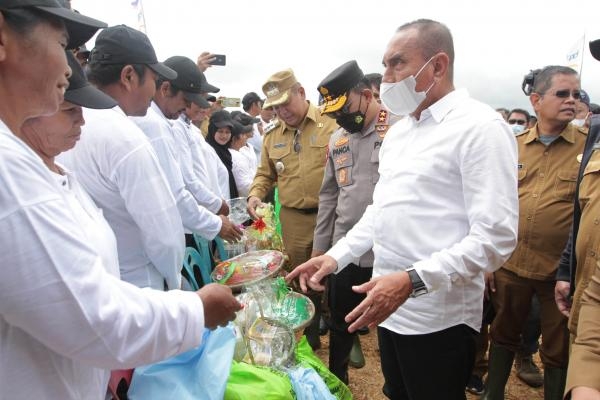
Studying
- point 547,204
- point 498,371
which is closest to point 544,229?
point 547,204

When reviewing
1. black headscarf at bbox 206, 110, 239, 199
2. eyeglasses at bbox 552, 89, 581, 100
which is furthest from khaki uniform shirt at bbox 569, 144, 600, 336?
black headscarf at bbox 206, 110, 239, 199

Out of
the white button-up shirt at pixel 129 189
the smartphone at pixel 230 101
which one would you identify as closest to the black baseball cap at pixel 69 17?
the white button-up shirt at pixel 129 189

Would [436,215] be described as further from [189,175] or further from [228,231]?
[189,175]

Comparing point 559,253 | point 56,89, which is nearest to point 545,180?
point 559,253

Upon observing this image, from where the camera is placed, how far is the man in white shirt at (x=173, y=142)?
2875 millimetres

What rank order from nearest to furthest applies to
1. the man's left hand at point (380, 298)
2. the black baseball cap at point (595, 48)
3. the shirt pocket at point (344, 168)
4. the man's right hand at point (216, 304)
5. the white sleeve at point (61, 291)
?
the white sleeve at point (61, 291) → the man's right hand at point (216, 304) → the man's left hand at point (380, 298) → the black baseball cap at point (595, 48) → the shirt pocket at point (344, 168)

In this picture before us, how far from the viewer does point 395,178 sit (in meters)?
1.83

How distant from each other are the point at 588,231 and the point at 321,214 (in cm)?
189

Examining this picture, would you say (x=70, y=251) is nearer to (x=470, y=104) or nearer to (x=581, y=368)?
(x=581, y=368)

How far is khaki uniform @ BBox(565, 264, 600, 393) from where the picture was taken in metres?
1.19

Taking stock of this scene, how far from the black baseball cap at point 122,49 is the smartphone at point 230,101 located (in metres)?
6.14

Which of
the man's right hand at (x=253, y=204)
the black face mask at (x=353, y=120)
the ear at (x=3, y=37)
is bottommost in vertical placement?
the man's right hand at (x=253, y=204)

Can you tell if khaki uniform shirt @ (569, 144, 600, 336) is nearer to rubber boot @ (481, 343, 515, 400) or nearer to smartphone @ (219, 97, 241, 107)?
rubber boot @ (481, 343, 515, 400)

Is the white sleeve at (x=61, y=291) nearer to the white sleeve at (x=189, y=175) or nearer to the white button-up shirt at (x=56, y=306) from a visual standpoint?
the white button-up shirt at (x=56, y=306)
